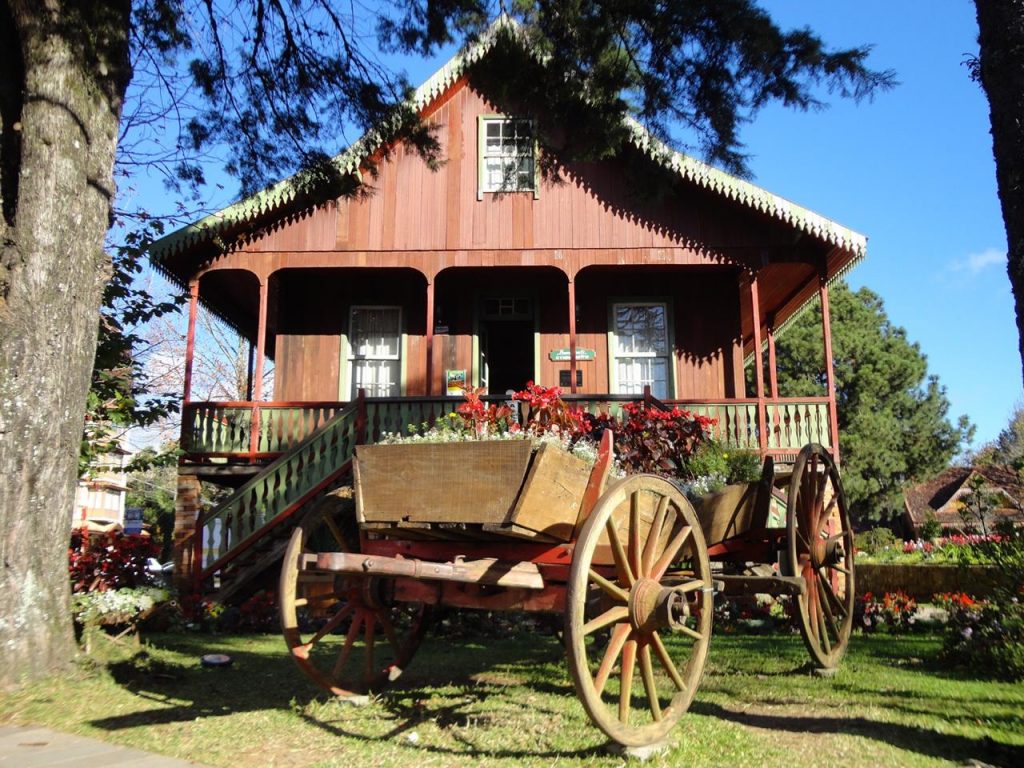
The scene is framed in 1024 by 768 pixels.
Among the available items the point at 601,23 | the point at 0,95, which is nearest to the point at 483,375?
the point at 601,23

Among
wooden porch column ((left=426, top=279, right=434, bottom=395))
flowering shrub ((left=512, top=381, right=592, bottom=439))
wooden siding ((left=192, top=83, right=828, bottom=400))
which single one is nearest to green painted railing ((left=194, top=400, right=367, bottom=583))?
wooden porch column ((left=426, top=279, right=434, bottom=395))

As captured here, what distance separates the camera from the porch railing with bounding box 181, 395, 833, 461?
12.7 meters

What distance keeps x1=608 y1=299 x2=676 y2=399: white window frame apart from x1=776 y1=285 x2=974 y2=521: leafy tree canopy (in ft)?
69.7

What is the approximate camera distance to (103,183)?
6.70 metres

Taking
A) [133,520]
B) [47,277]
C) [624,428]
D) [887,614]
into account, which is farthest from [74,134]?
[133,520]

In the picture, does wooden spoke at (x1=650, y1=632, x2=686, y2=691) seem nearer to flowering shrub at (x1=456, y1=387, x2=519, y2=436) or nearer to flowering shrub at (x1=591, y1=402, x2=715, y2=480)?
flowering shrub at (x1=456, y1=387, x2=519, y2=436)

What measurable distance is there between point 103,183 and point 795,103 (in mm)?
5688

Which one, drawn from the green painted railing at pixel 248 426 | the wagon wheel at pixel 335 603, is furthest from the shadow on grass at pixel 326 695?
the green painted railing at pixel 248 426

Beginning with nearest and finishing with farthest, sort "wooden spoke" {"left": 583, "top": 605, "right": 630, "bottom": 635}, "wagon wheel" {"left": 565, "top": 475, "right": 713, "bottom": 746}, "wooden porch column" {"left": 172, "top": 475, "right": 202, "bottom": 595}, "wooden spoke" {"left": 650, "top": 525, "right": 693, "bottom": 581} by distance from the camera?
"wagon wheel" {"left": 565, "top": 475, "right": 713, "bottom": 746} → "wooden spoke" {"left": 583, "top": 605, "right": 630, "bottom": 635} → "wooden spoke" {"left": 650, "top": 525, "right": 693, "bottom": 581} → "wooden porch column" {"left": 172, "top": 475, "right": 202, "bottom": 595}

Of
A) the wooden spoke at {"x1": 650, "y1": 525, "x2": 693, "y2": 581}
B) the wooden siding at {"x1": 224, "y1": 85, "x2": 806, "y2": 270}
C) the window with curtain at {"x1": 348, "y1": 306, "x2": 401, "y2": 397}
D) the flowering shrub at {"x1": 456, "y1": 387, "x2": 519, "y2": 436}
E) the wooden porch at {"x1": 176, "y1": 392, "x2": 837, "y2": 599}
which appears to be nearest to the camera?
the wooden spoke at {"x1": 650, "y1": 525, "x2": 693, "y2": 581}

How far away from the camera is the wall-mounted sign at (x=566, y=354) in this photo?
580 inches

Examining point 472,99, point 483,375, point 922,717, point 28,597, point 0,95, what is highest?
point 472,99

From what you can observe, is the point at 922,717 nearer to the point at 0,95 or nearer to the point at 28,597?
the point at 28,597

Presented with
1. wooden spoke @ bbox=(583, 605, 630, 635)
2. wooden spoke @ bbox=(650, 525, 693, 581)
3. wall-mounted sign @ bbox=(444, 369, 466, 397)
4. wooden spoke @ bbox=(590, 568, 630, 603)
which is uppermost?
wall-mounted sign @ bbox=(444, 369, 466, 397)
